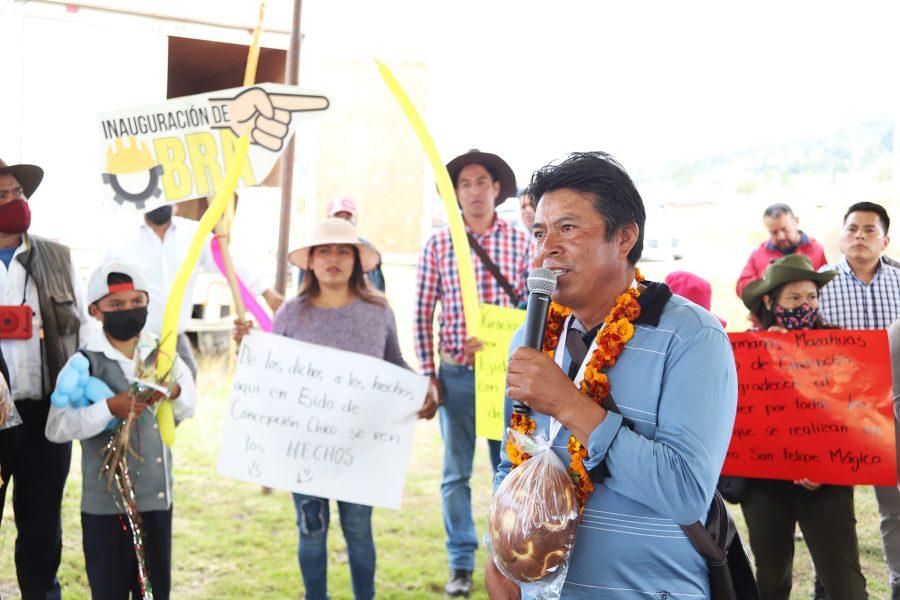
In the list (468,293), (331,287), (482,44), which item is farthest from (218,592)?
(482,44)

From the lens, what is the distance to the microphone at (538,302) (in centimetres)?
185

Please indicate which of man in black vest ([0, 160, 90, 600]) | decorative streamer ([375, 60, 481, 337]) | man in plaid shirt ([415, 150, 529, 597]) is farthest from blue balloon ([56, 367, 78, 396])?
man in plaid shirt ([415, 150, 529, 597])

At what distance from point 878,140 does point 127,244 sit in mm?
11486

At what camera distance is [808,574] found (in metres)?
5.32

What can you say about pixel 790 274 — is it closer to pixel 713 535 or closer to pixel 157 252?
pixel 713 535

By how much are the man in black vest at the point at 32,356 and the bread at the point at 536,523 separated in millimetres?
3035

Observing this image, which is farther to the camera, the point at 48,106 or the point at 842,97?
the point at 842,97

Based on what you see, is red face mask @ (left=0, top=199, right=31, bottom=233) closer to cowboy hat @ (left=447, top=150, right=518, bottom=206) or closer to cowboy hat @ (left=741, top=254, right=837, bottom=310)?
cowboy hat @ (left=447, top=150, right=518, bottom=206)

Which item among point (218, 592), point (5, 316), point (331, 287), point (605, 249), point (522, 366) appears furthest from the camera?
point (218, 592)

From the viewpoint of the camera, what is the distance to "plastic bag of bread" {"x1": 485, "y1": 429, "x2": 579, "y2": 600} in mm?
1794

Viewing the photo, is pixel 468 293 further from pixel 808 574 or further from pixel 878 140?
pixel 878 140

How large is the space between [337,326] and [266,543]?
7.40ft

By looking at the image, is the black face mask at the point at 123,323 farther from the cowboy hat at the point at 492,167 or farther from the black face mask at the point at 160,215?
the cowboy hat at the point at 492,167

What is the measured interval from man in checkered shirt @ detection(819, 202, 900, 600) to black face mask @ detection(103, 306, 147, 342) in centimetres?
413
